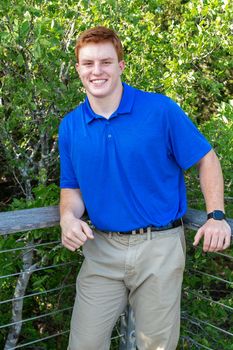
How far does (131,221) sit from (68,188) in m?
0.39

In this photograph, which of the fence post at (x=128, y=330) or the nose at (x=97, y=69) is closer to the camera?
the nose at (x=97, y=69)

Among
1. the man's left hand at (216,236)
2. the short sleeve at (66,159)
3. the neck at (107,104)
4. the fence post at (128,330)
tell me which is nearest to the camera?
the man's left hand at (216,236)

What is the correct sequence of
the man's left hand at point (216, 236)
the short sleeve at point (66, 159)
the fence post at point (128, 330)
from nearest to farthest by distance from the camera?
the man's left hand at point (216, 236) → the short sleeve at point (66, 159) → the fence post at point (128, 330)

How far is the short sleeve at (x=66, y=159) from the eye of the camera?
2.63 m

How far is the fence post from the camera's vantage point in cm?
301

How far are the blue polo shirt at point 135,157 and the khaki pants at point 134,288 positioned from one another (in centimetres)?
10

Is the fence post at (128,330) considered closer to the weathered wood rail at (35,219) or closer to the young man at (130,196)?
the young man at (130,196)

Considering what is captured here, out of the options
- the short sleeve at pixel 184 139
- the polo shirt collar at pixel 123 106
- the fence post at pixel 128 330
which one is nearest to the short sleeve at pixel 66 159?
the polo shirt collar at pixel 123 106

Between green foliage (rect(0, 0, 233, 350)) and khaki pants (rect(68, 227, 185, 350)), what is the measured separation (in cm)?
56

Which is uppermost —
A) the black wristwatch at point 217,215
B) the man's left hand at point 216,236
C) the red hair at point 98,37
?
the red hair at point 98,37

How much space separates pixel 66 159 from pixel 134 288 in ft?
2.26

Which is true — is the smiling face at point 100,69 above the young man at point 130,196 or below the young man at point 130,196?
above

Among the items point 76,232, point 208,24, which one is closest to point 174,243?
point 76,232

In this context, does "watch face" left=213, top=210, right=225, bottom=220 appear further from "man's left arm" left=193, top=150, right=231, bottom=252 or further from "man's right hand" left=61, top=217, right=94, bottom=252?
"man's right hand" left=61, top=217, right=94, bottom=252
